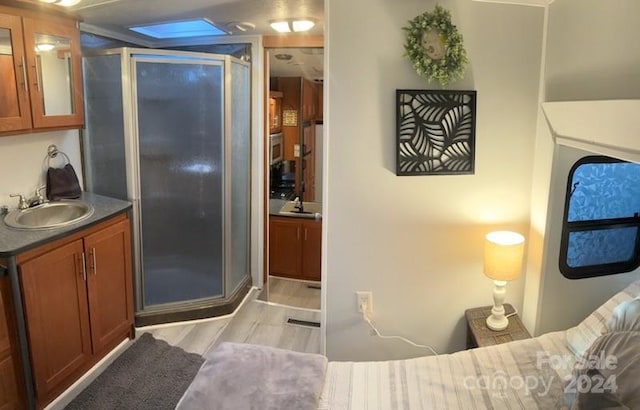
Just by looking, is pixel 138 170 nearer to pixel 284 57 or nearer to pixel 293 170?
pixel 284 57

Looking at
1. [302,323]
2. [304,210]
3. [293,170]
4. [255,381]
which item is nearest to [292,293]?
[302,323]

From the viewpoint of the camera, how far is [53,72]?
101 inches

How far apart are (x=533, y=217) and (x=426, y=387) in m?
1.11

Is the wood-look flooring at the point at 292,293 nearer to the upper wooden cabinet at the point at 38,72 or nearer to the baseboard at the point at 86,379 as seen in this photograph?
the baseboard at the point at 86,379

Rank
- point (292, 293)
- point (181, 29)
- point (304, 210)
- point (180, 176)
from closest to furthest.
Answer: point (180, 176) < point (181, 29) < point (292, 293) < point (304, 210)

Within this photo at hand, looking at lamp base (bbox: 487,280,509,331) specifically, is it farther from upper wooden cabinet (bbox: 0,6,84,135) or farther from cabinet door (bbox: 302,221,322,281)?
upper wooden cabinet (bbox: 0,6,84,135)

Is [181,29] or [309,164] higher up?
[181,29]

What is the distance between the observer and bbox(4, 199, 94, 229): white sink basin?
2502 millimetres

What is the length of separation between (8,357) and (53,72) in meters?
1.62

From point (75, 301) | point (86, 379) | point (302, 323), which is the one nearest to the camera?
point (75, 301)

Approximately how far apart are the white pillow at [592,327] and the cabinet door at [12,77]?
2900 millimetres

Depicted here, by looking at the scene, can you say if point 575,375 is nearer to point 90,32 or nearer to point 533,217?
point 533,217

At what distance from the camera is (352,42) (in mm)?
2035

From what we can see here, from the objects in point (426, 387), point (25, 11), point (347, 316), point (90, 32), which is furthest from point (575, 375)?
point (90, 32)
